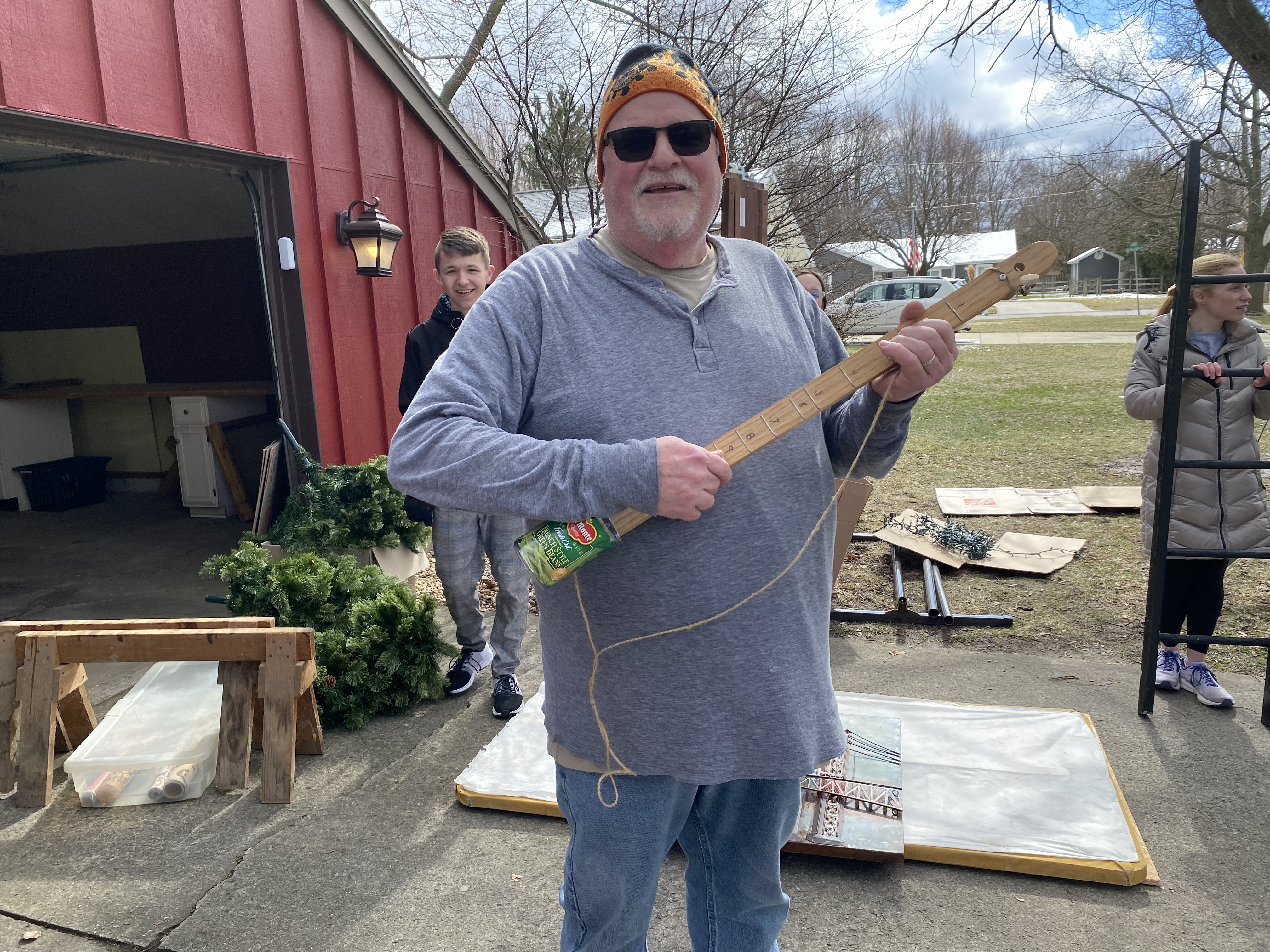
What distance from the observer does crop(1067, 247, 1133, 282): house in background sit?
190 ft

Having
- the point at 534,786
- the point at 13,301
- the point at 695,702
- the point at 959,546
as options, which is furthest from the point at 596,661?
the point at 13,301

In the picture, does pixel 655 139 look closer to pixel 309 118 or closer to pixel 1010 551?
pixel 309 118

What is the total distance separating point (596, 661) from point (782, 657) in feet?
1.09

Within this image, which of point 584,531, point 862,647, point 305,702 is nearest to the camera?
point 584,531

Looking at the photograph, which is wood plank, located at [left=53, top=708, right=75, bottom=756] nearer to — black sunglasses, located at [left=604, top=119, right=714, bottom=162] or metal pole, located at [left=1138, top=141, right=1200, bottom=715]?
black sunglasses, located at [left=604, top=119, right=714, bottom=162]

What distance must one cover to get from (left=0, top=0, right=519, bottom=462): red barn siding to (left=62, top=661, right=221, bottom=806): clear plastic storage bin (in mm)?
2355

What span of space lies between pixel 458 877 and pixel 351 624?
1.44 metres

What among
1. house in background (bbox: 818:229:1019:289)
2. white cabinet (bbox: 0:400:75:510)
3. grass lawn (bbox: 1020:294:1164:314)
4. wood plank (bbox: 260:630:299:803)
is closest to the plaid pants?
wood plank (bbox: 260:630:299:803)

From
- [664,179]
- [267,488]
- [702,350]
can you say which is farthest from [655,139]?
[267,488]

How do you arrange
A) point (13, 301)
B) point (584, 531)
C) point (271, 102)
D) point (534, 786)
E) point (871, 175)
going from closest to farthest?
point (584, 531) < point (534, 786) < point (271, 102) < point (13, 301) < point (871, 175)

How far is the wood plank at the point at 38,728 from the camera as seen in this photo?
2955 mm

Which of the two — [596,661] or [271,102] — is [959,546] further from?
[271,102]

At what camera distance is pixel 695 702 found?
1485 mm

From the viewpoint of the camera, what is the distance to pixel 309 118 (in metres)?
5.23
